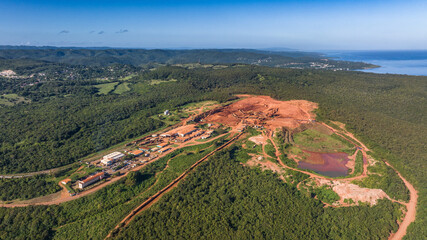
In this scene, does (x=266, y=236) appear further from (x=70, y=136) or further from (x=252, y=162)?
(x=70, y=136)

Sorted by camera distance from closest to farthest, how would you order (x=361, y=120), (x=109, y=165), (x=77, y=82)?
(x=109, y=165), (x=361, y=120), (x=77, y=82)

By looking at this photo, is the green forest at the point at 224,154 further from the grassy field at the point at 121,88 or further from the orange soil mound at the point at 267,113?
the orange soil mound at the point at 267,113

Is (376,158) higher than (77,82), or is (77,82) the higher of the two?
(77,82)

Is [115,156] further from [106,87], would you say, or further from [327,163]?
[106,87]

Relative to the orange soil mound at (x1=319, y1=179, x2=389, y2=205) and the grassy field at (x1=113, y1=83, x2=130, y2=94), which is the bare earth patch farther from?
the grassy field at (x1=113, y1=83, x2=130, y2=94)

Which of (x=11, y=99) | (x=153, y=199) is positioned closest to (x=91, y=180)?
(x=153, y=199)

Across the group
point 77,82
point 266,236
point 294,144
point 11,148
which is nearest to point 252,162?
point 294,144

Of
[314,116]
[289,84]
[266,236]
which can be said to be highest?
[289,84]

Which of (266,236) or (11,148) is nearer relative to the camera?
(266,236)
